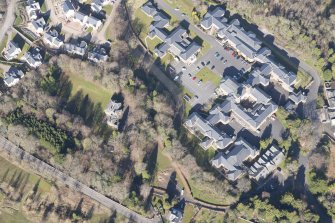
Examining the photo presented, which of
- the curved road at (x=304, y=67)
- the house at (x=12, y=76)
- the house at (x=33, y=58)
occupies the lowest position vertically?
the house at (x=12, y=76)

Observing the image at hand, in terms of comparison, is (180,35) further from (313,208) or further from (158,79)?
(313,208)

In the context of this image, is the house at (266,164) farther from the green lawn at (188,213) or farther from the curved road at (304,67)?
the green lawn at (188,213)

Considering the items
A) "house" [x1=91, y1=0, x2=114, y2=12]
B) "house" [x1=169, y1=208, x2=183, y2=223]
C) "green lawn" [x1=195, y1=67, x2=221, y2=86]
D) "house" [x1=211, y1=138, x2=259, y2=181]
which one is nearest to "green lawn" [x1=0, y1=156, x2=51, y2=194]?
"house" [x1=169, y1=208, x2=183, y2=223]

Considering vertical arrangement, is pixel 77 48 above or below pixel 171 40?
below

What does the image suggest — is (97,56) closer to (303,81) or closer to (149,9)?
(149,9)

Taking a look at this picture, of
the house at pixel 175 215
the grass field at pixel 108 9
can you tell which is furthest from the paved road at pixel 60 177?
the grass field at pixel 108 9

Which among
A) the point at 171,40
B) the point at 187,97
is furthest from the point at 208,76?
the point at 171,40

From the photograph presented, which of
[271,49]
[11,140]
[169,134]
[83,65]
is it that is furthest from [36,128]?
[271,49]
